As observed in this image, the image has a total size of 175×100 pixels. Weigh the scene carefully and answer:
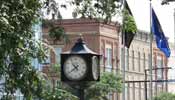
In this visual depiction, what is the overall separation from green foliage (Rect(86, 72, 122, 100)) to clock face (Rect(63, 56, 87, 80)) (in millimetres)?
38236

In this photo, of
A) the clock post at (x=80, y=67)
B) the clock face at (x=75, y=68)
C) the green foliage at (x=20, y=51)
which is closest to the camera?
the green foliage at (x=20, y=51)

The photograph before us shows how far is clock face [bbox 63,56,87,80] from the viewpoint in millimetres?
10844

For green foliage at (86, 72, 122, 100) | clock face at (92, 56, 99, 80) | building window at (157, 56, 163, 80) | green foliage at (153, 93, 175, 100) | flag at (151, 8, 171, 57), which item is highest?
flag at (151, 8, 171, 57)

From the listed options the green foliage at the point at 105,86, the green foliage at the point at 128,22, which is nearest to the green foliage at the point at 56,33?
the green foliage at the point at 128,22

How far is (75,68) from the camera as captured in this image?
11.1 meters

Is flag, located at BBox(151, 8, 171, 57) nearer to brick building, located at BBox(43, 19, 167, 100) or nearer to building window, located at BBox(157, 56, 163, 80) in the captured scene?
brick building, located at BBox(43, 19, 167, 100)

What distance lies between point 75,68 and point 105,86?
4197 centimetres

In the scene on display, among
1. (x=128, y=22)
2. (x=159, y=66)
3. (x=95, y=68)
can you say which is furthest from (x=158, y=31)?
(x=159, y=66)

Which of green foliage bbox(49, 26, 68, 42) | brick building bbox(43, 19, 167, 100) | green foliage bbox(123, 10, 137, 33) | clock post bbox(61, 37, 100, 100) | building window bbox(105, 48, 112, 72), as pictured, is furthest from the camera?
building window bbox(105, 48, 112, 72)

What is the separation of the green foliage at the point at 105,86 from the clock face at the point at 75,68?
38236 mm

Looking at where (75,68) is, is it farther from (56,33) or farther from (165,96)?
(165,96)

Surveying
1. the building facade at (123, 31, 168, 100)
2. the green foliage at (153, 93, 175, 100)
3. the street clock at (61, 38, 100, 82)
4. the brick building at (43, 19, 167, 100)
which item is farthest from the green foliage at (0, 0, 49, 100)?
the building facade at (123, 31, 168, 100)

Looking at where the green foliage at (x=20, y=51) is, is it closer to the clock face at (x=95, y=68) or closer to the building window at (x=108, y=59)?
the clock face at (x=95, y=68)

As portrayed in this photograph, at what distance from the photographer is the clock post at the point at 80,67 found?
10.7m
